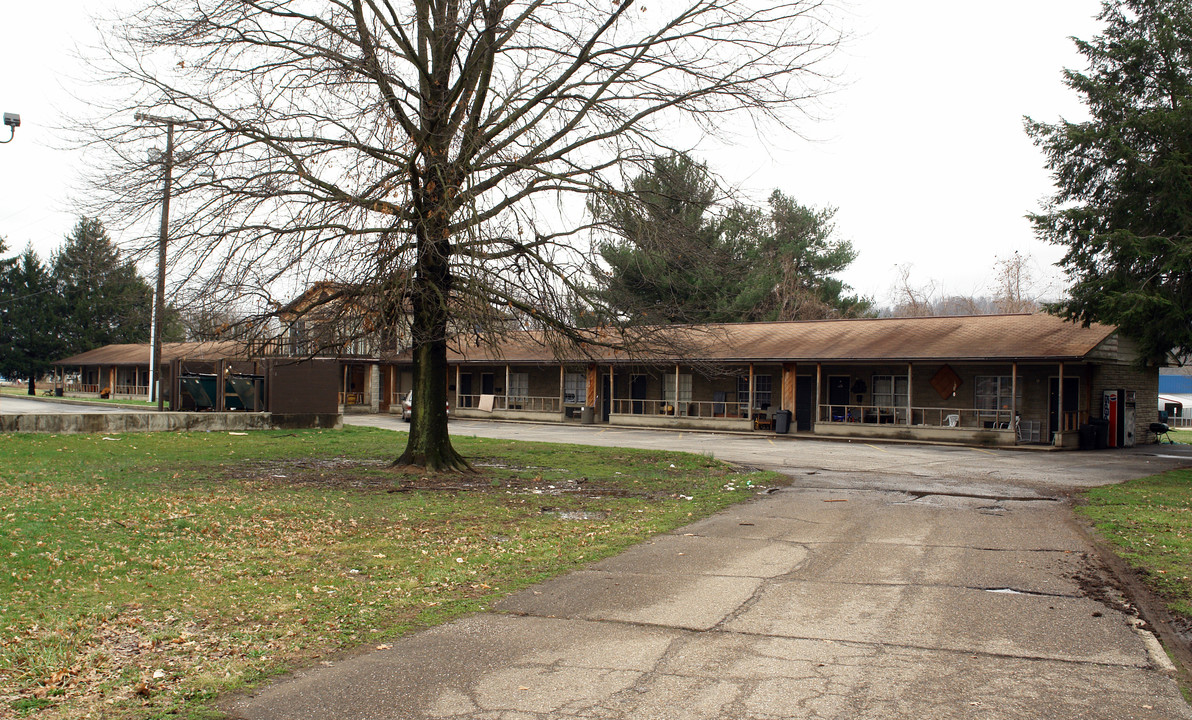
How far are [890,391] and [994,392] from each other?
3.76 m

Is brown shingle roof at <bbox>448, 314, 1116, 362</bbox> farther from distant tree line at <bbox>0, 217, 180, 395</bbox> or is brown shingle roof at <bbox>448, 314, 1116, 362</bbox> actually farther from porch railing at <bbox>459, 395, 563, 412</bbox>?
distant tree line at <bbox>0, 217, 180, 395</bbox>

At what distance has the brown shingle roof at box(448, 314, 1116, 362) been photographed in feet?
87.1

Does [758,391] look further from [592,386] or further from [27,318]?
[27,318]

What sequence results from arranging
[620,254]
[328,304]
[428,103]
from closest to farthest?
1. [428,103]
2. [328,304]
3. [620,254]

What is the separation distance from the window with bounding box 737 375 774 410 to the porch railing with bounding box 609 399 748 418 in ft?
1.08

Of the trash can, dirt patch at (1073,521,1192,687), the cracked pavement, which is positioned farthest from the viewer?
the trash can

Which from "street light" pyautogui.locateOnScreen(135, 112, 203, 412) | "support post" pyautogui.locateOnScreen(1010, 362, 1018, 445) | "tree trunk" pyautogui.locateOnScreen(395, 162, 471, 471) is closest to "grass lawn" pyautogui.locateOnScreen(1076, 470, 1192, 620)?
"tree trunk" pyautogui.locateOnScreen(395, 162, 471, 471)

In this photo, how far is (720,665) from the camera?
515cm

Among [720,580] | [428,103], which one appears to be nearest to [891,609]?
[720,580]

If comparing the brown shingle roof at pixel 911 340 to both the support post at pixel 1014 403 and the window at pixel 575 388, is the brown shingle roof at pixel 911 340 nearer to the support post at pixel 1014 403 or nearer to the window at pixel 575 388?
the support post at pixel 1014 403

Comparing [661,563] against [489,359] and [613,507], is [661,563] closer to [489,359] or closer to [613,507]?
[613,507]

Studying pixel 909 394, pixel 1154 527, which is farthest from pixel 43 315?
pixel 1154 527

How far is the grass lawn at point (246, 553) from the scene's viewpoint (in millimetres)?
4977

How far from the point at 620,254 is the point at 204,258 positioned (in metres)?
8.40
